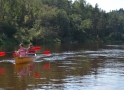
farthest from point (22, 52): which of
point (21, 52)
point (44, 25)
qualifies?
point (44, 25)

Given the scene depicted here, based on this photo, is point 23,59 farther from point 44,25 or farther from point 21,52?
point 44,25

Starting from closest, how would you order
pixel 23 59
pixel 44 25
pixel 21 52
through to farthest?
1. pixel 23 59
2. pixel 21 52
3. pixel 44 25

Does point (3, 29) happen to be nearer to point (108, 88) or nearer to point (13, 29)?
point (13, 29)

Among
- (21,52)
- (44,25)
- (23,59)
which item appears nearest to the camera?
(23,59)

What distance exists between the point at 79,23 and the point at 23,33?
38087 millimetres

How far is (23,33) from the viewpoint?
79688mm

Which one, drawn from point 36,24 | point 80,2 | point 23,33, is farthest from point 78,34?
point 80,2

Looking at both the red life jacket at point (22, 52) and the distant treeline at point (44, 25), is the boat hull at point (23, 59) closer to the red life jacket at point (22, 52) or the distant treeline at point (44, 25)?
the red life jacket at point (22, 52)

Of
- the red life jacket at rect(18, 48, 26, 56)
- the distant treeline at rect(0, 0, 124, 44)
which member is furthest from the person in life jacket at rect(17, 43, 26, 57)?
the distant treeline at rect(0, 0, 124, 44)

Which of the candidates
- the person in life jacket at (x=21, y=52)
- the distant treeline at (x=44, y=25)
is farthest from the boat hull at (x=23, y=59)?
the distant treeline at (x=44, y=25)

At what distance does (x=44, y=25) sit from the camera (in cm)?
8769

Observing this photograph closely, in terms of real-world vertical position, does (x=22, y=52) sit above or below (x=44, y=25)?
below

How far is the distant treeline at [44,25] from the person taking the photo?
73544 mm

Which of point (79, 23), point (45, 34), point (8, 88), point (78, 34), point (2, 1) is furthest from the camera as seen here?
point (79, 23)
